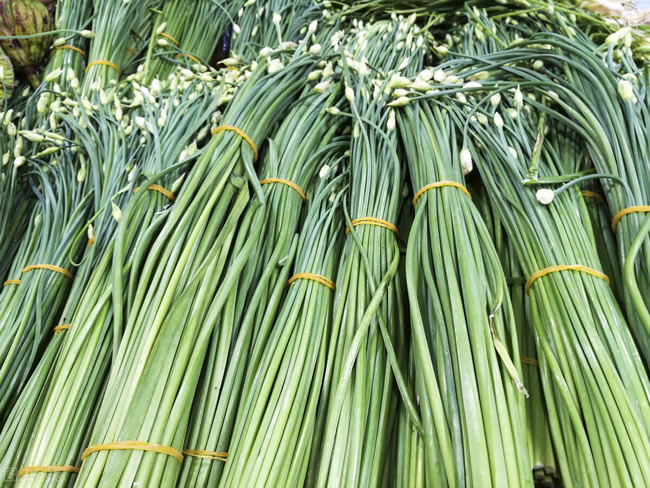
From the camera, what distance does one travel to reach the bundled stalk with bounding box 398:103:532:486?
0.56m

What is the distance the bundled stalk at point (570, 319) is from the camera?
1.87ft

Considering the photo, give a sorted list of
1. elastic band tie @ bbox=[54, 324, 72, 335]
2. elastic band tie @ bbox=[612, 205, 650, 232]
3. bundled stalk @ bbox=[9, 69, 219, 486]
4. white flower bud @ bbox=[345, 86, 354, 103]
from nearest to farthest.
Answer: bundled stalk @ bbox=[9, 69, 219, 486]
elastic band tie @ bbox=[612, 205, 650, 232]
elastic band tie @ bbox=[54, 324, 72, 335]
white flower bud @ bbox=[345, 86, 354, 103]

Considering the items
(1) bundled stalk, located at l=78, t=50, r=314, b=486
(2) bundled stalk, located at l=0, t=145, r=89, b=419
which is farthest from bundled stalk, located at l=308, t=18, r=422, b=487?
(2) bundled stalk, located at l=0, t=145, r=89, b=419

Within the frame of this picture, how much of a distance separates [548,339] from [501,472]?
263 mm

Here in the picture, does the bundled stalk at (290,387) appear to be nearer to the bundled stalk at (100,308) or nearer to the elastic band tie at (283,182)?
the elastic band tie at (283,182)

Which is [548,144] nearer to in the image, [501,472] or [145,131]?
[501,472]

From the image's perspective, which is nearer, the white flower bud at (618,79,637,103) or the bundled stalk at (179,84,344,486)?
the bundled stalk at (179,84,344,486)

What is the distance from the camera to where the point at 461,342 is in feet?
2.10

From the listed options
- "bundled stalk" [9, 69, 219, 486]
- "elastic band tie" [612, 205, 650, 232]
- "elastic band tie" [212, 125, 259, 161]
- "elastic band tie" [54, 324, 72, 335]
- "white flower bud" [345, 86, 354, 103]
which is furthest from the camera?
"white flower bud" [345, 86, 354, 103]

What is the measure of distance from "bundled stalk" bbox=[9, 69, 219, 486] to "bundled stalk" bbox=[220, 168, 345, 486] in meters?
0.27

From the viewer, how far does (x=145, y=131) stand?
110 centimetres

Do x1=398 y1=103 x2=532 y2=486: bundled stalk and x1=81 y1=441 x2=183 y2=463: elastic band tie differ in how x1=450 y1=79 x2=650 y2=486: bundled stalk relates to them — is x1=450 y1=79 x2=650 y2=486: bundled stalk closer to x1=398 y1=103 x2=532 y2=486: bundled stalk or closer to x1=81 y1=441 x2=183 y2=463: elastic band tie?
x1=398 y1=103 x2=532 y2=486: bundled stalk

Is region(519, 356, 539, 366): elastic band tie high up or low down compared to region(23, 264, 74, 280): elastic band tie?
down

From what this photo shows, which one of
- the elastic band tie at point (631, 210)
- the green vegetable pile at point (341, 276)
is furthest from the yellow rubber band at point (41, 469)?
the elastic band tie at point (631, 210)
